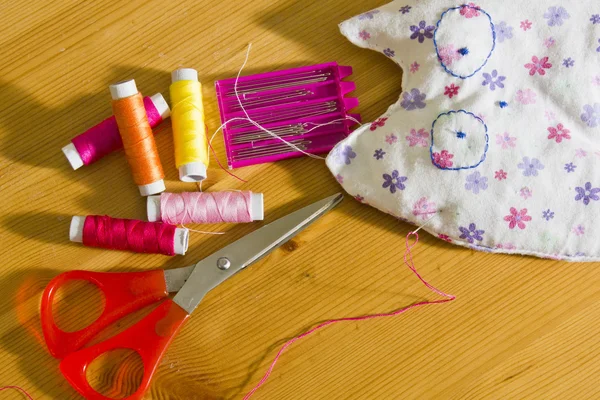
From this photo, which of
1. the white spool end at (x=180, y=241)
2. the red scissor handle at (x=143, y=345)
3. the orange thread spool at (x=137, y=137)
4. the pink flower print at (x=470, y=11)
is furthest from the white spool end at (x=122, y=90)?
the pink flower print at (x=470, y=11)

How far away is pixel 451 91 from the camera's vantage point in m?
0.87

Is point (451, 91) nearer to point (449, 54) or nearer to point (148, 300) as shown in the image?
point (449, 54)

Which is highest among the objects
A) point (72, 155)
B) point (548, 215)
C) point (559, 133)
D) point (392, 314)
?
point (72, 155)

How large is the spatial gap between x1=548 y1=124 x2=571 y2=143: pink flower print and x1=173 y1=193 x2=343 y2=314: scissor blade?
0.40 metres

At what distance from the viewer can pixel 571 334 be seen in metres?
0.90

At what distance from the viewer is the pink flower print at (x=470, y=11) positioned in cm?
87

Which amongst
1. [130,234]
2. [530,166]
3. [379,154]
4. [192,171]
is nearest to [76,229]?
[130,234]

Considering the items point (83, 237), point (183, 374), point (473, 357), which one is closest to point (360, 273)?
point (473, 357)

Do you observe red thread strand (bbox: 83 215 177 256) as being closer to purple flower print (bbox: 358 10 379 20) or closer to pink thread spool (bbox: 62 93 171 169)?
pink thread spool (bbox: 62 93 171 169)

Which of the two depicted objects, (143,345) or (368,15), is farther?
(368,15)

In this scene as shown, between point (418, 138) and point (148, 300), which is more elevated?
point (418, 138)

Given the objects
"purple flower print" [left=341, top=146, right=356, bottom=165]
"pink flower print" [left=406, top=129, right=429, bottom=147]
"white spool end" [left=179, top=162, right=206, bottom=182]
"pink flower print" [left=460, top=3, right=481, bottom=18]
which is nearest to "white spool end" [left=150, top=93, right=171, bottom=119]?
"white spool end" [left=179, top=162, right=206, bottom=182]

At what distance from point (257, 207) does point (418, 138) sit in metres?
0.29

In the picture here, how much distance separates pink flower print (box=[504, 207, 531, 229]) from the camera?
2.83ft
